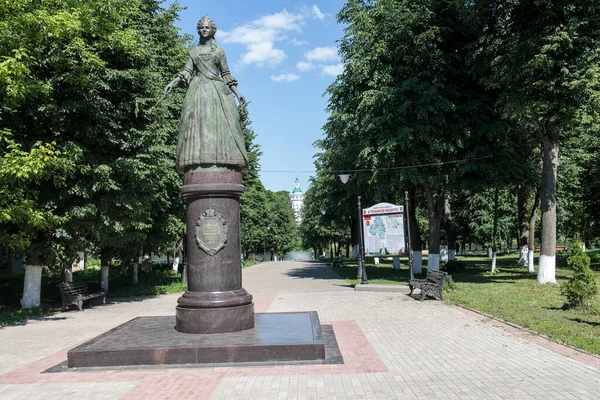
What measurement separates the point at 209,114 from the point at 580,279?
8.99 meters

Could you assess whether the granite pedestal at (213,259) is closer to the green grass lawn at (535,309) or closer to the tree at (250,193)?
the green grass lawn at (535,309)

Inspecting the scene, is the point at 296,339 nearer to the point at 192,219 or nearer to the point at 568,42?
the point at 192,219

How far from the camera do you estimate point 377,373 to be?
6.05 meters

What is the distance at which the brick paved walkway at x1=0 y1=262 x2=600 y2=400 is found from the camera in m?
5.26

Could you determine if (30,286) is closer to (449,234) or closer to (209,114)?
(209,114)

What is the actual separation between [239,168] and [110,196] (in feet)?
25.4

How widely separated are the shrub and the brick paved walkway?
2.48 metres

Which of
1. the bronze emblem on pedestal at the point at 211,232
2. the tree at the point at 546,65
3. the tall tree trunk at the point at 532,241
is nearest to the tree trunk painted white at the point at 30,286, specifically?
the bronze emblem on pedestal at the point at 211,232

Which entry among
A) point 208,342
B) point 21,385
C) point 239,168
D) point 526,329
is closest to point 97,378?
point 21,385

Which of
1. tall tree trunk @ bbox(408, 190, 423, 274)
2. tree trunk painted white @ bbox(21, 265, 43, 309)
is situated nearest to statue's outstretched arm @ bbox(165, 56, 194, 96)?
tree trunk painted white @ bbox(21, 265, 43, 309)

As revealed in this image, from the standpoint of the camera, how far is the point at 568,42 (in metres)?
14.9

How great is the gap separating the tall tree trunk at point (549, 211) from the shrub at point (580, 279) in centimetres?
675

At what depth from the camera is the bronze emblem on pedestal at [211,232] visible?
7.45 metres

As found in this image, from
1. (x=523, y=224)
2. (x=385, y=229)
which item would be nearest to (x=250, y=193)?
(x=523, y=224)
